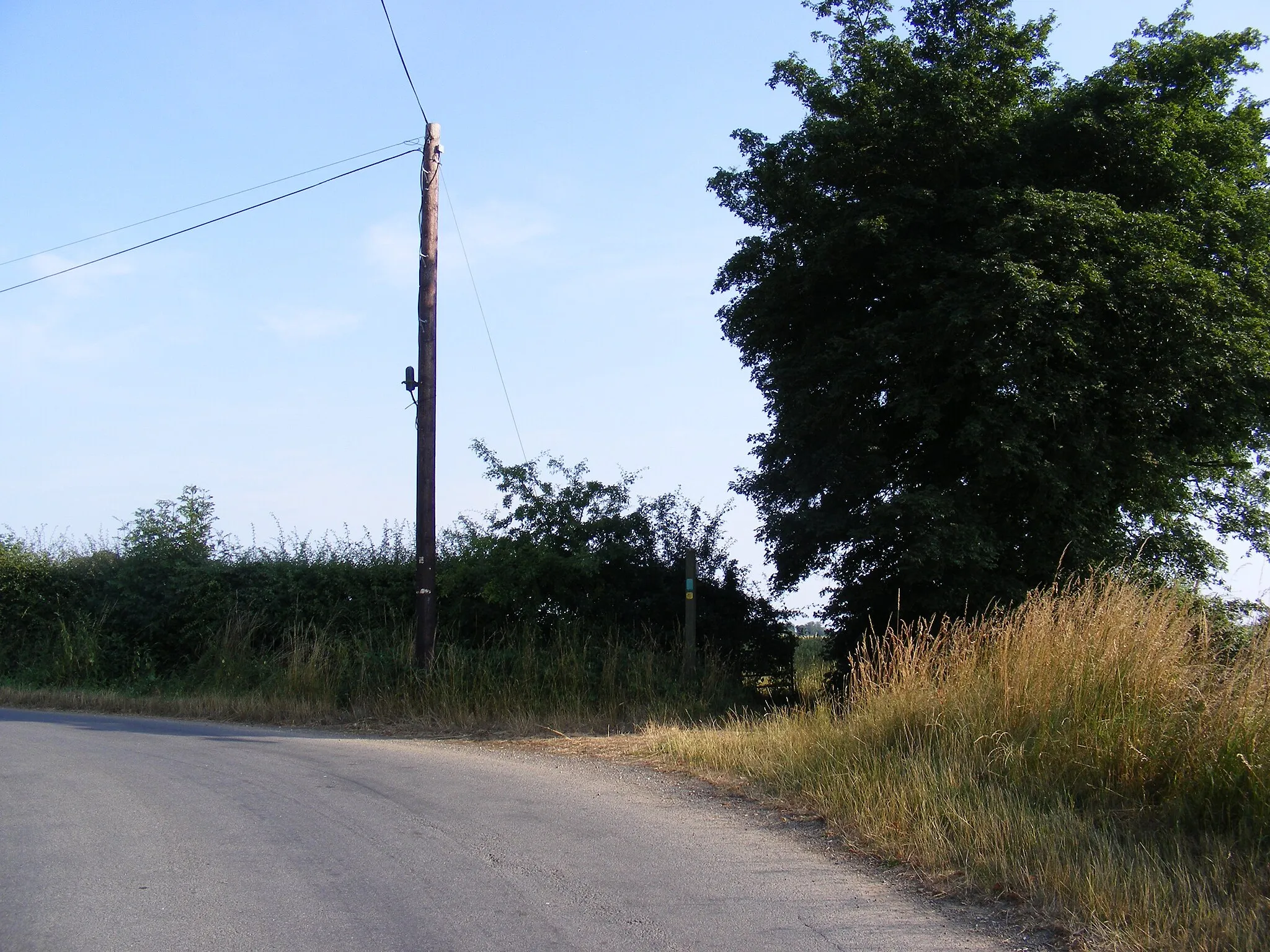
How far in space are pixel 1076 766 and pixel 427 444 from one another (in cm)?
1002

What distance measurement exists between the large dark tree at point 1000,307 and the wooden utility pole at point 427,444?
4.65 metres

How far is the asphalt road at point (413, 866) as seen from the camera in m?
4.71

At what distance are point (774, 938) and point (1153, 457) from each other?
11137 mm

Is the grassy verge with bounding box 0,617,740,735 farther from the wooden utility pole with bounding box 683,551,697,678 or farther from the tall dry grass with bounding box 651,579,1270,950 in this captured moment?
the tall dry grass with bounding box 651,579,1270,950

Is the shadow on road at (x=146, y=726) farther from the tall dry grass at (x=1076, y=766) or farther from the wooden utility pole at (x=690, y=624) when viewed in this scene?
the wooden utility pole at (x=690, y=624)

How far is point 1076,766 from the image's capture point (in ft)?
22.2

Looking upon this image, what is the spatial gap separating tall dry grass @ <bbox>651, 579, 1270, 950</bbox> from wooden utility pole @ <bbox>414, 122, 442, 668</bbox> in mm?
6282

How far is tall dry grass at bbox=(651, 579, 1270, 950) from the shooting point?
500 centimetres

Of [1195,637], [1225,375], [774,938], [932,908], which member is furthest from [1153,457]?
[774,938]

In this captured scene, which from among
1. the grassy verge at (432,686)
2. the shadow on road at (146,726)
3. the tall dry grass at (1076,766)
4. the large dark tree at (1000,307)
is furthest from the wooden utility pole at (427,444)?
the tall dry grass at (1076,766)

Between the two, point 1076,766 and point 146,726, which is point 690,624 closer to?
point 146,726

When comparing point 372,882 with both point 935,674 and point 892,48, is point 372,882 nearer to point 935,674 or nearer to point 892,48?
point 935,674

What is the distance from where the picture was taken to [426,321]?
47.7ft

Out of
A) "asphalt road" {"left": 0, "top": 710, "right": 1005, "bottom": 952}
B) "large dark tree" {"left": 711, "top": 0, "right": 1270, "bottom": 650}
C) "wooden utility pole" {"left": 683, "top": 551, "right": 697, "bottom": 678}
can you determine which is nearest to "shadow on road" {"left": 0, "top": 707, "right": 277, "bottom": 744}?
"asphalt road" {"left": 0, "top": 710, "right": 1005, "bottom": 952}
